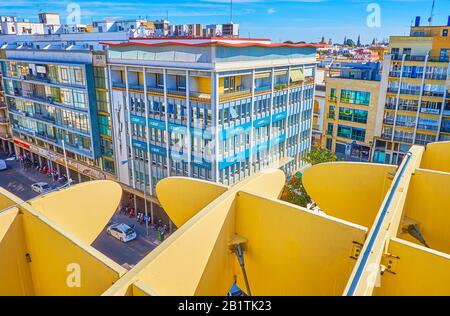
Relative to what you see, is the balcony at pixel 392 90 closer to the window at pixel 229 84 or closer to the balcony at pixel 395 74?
the balcony at pixel 395 74

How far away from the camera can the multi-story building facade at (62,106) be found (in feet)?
120

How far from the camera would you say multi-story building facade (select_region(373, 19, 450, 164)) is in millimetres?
43906

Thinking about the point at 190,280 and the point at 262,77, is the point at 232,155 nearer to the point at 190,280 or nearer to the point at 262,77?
the point at 262,77

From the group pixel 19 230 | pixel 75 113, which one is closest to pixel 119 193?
pixel 19 230

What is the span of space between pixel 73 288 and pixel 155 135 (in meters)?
24.7

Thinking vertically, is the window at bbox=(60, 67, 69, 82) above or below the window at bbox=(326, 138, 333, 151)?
above

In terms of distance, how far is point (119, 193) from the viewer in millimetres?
12258

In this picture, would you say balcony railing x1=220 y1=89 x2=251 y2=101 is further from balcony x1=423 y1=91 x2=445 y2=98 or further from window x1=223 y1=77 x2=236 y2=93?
balcony x1=423 y1=91 x2=445 y2=98

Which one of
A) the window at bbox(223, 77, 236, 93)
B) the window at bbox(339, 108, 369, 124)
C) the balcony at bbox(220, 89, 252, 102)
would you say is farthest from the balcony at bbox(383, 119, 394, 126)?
the window at bbox(223, 77, 236, 93)

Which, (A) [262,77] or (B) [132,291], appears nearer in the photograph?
(B) [132,291]

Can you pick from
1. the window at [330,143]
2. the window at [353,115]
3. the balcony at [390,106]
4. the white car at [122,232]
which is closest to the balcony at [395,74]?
the balcony at [390,106]

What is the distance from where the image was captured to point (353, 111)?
50406 millimetres

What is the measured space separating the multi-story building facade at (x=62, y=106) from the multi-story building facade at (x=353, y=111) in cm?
3166

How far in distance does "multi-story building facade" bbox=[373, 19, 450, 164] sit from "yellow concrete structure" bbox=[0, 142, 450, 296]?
1445 inches
